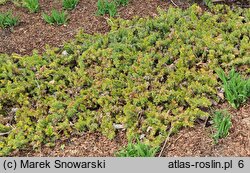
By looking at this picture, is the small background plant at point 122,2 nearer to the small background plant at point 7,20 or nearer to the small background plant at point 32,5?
the small background plant at point 32,5

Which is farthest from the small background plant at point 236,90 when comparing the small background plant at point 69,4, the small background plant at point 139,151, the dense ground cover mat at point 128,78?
the small background plant at point 69,4

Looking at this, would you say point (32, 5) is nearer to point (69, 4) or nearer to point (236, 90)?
point (69, 4)

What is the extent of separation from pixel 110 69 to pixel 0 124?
121 cm

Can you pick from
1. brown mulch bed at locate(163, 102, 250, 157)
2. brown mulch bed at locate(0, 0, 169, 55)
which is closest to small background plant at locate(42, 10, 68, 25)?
brown mulch bed at locate(0, 0, 169, 55)

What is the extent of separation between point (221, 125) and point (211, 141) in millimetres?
205

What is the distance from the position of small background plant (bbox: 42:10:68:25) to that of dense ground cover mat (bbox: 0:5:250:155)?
1.34 ft

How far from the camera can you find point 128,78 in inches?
169

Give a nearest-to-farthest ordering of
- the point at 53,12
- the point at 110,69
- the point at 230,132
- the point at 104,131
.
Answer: the point at 230,132
the point at 104,131
the point at 110,69
the point at 53,12

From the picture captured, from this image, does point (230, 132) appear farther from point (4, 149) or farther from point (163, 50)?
point (4, 149)

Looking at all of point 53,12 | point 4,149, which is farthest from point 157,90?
point 53,12

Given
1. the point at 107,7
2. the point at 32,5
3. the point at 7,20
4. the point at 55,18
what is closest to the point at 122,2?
the point at 107,7

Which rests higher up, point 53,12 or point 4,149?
point 53,12

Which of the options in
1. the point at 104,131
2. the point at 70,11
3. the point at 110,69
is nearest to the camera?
the point at 104,131

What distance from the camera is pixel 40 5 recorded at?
5.78m
